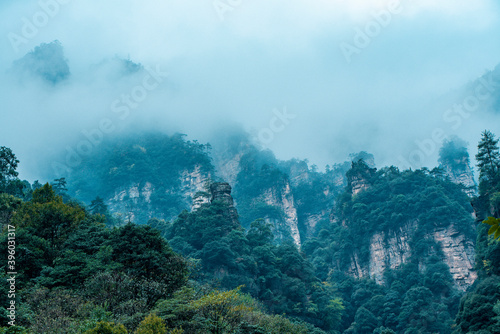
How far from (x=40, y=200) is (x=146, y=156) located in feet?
232

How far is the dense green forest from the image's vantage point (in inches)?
779

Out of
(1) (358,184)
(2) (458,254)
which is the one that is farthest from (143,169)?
(2) (458,254)

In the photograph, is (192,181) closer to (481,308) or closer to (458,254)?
(458,254)

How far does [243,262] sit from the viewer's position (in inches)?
1743

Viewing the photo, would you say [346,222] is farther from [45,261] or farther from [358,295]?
[45,261]

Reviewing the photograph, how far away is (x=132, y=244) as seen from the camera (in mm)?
26031

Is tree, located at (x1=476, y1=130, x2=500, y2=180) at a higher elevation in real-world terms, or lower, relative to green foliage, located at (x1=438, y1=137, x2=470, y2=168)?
lower

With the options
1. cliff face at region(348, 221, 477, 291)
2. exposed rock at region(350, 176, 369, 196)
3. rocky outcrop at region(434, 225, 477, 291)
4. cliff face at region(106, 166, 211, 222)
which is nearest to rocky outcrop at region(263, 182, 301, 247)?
cliff face at region(106, 166, 211, 222)

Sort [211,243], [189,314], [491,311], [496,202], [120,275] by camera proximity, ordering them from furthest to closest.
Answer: [211,243] → [496,202] → [491,311] → [120,275] → [189,314]

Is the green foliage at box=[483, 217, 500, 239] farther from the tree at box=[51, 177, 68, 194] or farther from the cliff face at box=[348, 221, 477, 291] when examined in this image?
the tree at box=[51, 177, 68, 194]

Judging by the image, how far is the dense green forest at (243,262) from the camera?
19781 millimetres

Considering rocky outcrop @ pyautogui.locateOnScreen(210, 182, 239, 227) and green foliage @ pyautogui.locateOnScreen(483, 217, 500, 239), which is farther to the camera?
rocky outcrop @ pyautogui.locateOnScreen(210, 182, 239, 227)

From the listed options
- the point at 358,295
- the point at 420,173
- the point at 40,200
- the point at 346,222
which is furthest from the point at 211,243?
the point at 420,173

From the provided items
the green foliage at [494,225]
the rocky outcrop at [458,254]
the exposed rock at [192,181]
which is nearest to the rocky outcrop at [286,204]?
the exposed rock at [192,181]
